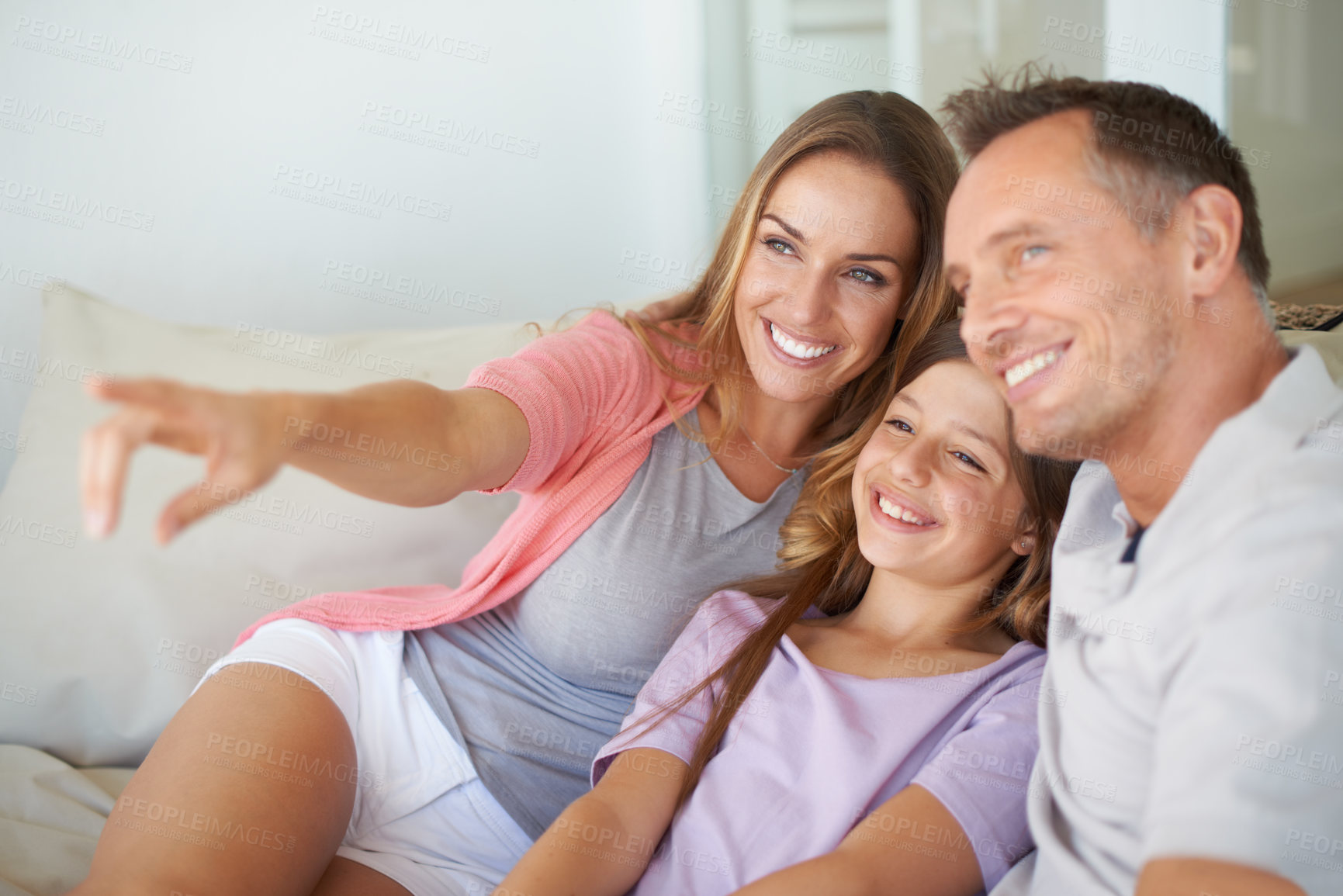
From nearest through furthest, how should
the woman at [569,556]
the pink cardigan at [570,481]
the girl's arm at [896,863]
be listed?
the girl's arm at [896,863], the woman at [569,556], the pink cardigan at [570,481]

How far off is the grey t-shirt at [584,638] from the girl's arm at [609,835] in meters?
0.15

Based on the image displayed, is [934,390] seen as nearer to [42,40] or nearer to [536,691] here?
[536,691]

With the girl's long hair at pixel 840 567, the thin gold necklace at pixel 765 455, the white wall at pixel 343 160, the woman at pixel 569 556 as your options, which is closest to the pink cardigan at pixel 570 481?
the woman at pixel 569 556

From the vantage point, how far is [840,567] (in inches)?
50.5

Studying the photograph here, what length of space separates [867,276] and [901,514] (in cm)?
31

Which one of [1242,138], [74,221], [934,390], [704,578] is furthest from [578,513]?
[1242,138]

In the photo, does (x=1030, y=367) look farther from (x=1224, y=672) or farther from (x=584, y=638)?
(x=584, y=638)

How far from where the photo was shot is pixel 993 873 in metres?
0.92

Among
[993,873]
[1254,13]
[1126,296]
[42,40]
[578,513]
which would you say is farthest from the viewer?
[1254,13]

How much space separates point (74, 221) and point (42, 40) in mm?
303

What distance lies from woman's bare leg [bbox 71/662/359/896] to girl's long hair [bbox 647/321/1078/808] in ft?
1.18

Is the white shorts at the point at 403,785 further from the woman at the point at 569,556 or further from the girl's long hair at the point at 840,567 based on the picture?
the girl's long hair at the point at 840,567

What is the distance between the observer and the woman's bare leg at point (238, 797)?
3.04 feet

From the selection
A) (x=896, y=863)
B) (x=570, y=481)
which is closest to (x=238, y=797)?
(x=570, y=481)
